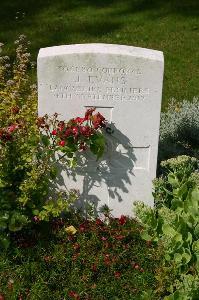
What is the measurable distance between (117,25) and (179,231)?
5480 mm

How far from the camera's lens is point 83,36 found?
8.59 metres

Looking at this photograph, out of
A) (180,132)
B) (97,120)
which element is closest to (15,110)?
(97,120)

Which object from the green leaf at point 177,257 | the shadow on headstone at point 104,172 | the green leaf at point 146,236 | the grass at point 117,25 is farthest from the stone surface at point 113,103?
the grass at point 117,25

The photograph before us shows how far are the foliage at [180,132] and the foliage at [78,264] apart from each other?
1.19m

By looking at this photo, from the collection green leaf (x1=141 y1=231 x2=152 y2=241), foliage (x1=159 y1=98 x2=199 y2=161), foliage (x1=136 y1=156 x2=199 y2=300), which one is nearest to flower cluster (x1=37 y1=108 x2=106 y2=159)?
foliage (x1=136 y1=156 x2=199 y2=300)

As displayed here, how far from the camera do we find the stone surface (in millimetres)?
4223

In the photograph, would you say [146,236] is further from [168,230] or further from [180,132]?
[180,132]

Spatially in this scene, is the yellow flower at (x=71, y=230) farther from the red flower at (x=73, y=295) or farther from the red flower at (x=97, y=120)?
the red flower at (x=97, y=120)

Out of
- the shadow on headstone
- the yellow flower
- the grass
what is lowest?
the yellow flower

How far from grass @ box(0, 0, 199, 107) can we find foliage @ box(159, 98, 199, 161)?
157 cm

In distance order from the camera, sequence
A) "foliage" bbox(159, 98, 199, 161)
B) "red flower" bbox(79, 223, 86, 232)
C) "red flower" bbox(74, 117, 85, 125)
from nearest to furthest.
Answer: "red flower" bbox(74, 117, 85, 125) < "red flower" bbox(79, 223, 86, 232) < "foliage" bbox(159, 98, 199, 161)

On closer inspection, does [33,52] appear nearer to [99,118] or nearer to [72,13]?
[72,13]

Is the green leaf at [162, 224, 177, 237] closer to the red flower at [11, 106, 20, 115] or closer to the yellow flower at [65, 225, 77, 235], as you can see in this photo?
the yellow flower at [65, 225, 77, 235]

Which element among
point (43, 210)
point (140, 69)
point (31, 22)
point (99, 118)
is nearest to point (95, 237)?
point (43, 210)
